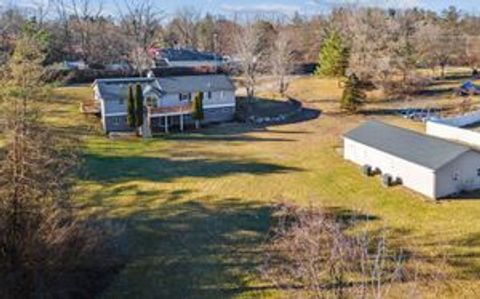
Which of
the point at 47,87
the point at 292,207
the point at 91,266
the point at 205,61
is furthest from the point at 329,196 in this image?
the point at 205,61

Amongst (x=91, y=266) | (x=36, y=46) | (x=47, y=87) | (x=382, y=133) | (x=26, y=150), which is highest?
(x=36, y=46)

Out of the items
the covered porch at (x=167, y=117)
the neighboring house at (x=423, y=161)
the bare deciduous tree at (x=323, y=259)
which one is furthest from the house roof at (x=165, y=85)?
the bare deciduous tree at (x=323, y=259)

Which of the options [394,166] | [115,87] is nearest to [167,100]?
[115,87]

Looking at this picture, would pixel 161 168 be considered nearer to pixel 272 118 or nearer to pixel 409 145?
pixel 409 145

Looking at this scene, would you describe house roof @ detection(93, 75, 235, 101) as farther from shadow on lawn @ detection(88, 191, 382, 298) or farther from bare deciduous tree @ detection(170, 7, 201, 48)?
bare deciduous tree @ detection(170, 7, 201, 48)

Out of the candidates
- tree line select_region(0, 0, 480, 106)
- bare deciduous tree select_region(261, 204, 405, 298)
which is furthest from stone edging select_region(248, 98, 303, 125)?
bare deciduous tree select_region(261, 204, 405, 298)

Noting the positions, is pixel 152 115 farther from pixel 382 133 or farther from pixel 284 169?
pixel 382 133
